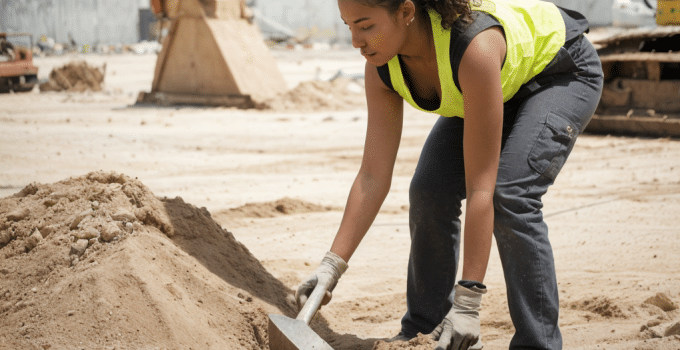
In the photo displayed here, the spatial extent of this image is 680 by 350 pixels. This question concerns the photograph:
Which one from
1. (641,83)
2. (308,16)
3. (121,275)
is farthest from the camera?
(308,16)

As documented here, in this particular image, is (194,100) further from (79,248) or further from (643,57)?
(79,248)

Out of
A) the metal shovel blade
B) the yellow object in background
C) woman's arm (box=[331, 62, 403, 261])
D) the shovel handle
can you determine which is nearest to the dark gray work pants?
woman's arm (box=[331, 62, 403, 261])

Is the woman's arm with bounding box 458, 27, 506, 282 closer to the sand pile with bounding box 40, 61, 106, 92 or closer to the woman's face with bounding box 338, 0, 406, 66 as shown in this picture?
the woman's face with bounding box 338, 0, 406, 66

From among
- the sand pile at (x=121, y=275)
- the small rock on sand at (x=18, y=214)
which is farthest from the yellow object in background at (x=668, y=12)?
the small rock on sand at (x=18, y=214)

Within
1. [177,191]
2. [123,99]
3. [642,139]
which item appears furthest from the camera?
[123,99]

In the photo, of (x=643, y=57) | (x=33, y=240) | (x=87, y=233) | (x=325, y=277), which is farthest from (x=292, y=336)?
(x=643, y=57)

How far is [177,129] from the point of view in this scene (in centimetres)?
807

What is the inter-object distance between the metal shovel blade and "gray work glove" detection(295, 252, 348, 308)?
0.36 feet

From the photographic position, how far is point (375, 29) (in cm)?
192

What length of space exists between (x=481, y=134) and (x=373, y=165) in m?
0.54

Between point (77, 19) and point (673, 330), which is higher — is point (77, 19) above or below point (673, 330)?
below

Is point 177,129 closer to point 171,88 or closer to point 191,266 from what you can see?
point 171,88

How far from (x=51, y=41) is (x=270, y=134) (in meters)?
20.7

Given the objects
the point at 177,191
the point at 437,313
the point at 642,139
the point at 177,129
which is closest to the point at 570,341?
the point at 437,313
